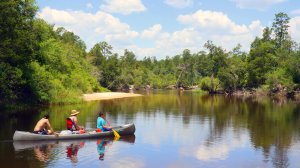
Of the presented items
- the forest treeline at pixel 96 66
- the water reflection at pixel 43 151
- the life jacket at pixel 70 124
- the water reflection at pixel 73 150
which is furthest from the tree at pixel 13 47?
the water reflection at pixel 73 150

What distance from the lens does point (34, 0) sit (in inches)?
1634

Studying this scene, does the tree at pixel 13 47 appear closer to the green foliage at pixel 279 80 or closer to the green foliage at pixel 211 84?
the green foliage at pixel 279 80

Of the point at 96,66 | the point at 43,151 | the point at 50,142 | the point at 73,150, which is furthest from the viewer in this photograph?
the point at 96,66

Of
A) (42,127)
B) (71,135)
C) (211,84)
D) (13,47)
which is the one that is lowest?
(71,135)

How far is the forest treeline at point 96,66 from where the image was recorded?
35.9m

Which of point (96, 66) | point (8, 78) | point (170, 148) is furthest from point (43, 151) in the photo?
point (96, 66)

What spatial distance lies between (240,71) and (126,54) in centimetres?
8431

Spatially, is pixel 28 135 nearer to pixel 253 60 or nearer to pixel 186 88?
pixel 253 60

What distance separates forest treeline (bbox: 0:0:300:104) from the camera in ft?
118

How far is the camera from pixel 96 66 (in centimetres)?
10419

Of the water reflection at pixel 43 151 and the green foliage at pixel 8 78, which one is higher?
the green foliage at pixel 8 78

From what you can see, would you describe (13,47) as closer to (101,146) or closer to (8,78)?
(8,78)

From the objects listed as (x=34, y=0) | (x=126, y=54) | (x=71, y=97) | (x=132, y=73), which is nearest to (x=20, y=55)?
(x=34, y=0)

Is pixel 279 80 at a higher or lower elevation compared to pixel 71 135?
higher
